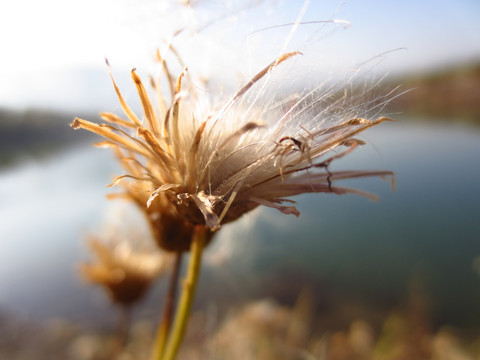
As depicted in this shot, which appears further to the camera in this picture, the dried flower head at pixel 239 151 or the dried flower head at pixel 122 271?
the dried flower head at pixel 122 271

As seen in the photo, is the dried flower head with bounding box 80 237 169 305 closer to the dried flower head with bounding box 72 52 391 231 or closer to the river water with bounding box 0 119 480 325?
the dried flower head with bounding box 72 52 391 231

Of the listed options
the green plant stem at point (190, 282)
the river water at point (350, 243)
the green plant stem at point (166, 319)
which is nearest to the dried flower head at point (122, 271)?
the green plant stem at point (166, 319)

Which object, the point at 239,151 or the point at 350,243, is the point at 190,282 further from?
the point at 350,243

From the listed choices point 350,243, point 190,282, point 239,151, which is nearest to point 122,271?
point 190,282

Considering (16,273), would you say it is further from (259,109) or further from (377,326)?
(259,109)

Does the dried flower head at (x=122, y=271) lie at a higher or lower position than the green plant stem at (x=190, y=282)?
lower

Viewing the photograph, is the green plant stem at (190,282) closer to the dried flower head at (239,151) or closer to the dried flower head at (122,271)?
the dried flower head at (239,151)
